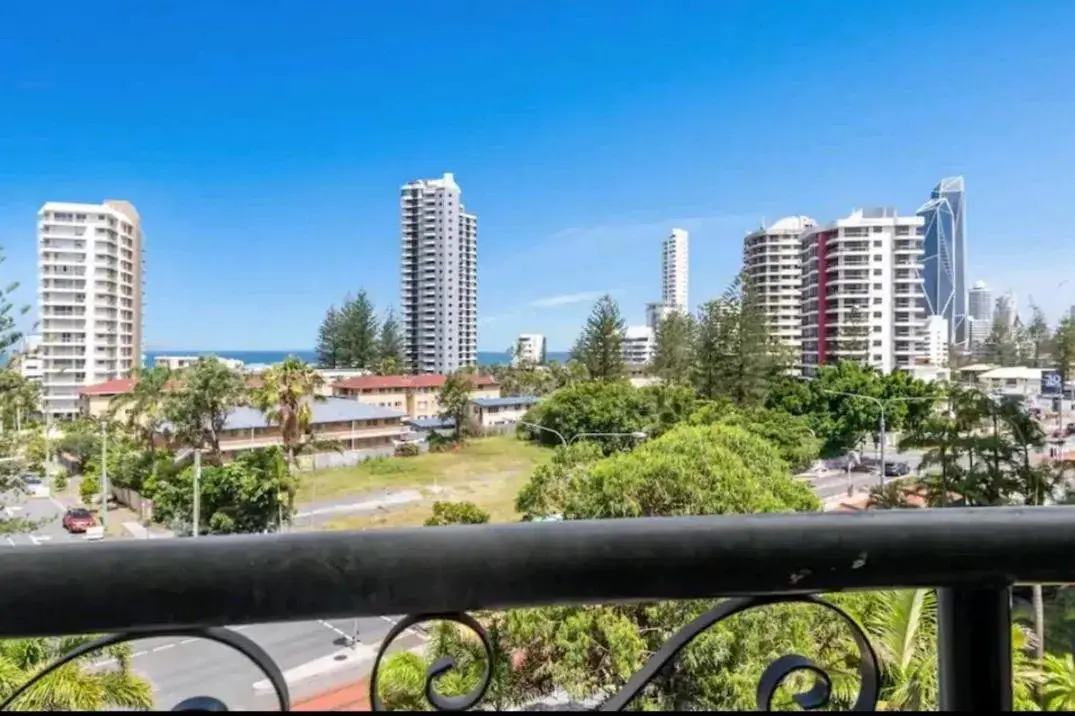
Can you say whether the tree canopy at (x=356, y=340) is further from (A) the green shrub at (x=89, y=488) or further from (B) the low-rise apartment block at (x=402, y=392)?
(A) the green shrub at (x=89, y=488)

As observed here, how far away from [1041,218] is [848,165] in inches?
520

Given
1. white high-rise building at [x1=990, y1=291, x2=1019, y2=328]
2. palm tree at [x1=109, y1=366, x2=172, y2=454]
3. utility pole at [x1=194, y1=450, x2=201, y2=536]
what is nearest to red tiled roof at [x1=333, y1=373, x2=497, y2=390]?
palm tree at [x1=109, y1=366, x2=172, y2=454]

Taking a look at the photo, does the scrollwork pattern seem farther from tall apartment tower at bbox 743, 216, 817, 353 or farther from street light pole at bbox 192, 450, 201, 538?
tall apartment tower at bbox 743, 216, 817, 353

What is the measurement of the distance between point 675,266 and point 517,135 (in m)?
21.2

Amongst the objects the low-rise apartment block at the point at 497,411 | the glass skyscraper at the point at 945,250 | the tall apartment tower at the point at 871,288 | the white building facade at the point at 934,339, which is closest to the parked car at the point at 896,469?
the tall apartment tower at the point at 871,288

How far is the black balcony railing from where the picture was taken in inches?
12.9

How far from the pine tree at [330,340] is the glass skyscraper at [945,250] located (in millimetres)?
27502

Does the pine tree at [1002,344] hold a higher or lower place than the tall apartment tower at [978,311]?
lower

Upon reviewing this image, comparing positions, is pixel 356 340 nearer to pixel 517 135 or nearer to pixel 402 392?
pixel 402 392

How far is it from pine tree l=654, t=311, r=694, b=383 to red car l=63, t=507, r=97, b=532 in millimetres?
16332

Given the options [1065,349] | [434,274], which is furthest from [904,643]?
[434,274]

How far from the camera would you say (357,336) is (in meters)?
30.1

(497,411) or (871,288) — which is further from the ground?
(871,288)

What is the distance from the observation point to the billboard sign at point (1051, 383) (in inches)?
621
